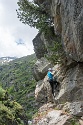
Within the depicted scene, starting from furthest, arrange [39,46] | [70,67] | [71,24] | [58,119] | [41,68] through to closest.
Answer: [39,46]
[41,68]
[70,67]
[71,24]
[58,119]

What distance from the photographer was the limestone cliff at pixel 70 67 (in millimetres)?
24672

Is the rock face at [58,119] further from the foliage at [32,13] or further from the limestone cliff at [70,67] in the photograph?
the foliage at [32,13]

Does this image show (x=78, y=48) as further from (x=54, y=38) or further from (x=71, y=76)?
(x=54, y=38)

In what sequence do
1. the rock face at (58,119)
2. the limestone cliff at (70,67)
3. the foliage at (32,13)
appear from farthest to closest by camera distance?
the foliage at (32,13) < the limestone cliff at (70,67) < the rock face at (58,119)

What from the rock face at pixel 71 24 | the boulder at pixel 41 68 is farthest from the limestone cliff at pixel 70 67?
the boulder at pixel 41 68

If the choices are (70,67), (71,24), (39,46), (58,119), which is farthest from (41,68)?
(58,119)

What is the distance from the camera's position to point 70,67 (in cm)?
3316

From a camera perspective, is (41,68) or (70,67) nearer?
(70,67)

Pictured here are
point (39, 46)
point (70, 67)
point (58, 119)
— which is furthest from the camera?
point (39, 46)

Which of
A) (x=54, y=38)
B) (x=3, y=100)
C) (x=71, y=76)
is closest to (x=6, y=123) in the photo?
(x=3, y=100)

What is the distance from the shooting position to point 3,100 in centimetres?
8688

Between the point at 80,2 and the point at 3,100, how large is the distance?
67.4m

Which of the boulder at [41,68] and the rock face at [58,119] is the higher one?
the boulder at [41,68]

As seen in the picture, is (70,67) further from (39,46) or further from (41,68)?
(39,46)
